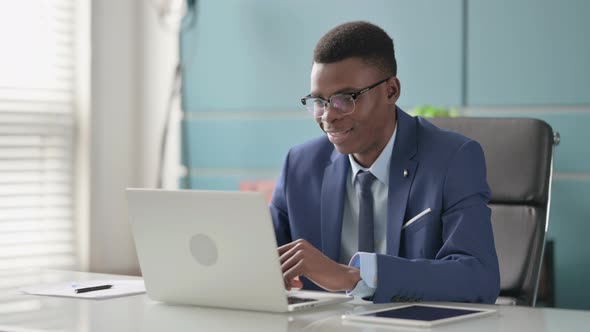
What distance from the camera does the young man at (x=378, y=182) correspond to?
2000 mm

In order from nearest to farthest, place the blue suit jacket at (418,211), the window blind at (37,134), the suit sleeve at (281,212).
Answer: the blue suit jacket at (418,211), the suit sleeve at (281,212), the window blind at (37,134)

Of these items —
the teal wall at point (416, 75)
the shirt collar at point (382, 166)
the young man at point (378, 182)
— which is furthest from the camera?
the teal wall at point (416, 75)

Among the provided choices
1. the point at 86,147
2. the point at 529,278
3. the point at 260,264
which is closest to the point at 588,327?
the point at 260,264

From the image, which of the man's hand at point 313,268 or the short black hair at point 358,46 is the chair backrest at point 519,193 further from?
the man's hand at point 313,268

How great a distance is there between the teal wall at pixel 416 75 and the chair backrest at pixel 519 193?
1424 millimetres

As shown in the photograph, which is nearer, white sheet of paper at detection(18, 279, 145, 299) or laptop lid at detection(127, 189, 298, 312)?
laptop lid at detection(127, 189, 298, 312)

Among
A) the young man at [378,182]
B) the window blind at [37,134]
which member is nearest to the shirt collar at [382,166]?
the young man at [378,182]

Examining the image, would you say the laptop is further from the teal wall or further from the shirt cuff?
the teal wall

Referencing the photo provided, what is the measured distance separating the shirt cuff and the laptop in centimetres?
4

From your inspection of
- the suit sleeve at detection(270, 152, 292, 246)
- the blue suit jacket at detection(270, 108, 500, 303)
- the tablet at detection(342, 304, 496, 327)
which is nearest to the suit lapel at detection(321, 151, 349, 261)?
the blue suit jacket at detection(270, 108, 500, 303)

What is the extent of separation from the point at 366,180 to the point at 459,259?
14.3 inches

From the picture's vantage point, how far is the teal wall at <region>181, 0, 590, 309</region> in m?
3.73

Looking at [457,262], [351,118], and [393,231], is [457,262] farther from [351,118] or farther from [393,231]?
[351,118]

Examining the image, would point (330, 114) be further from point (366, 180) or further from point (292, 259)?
point (292, 259)
